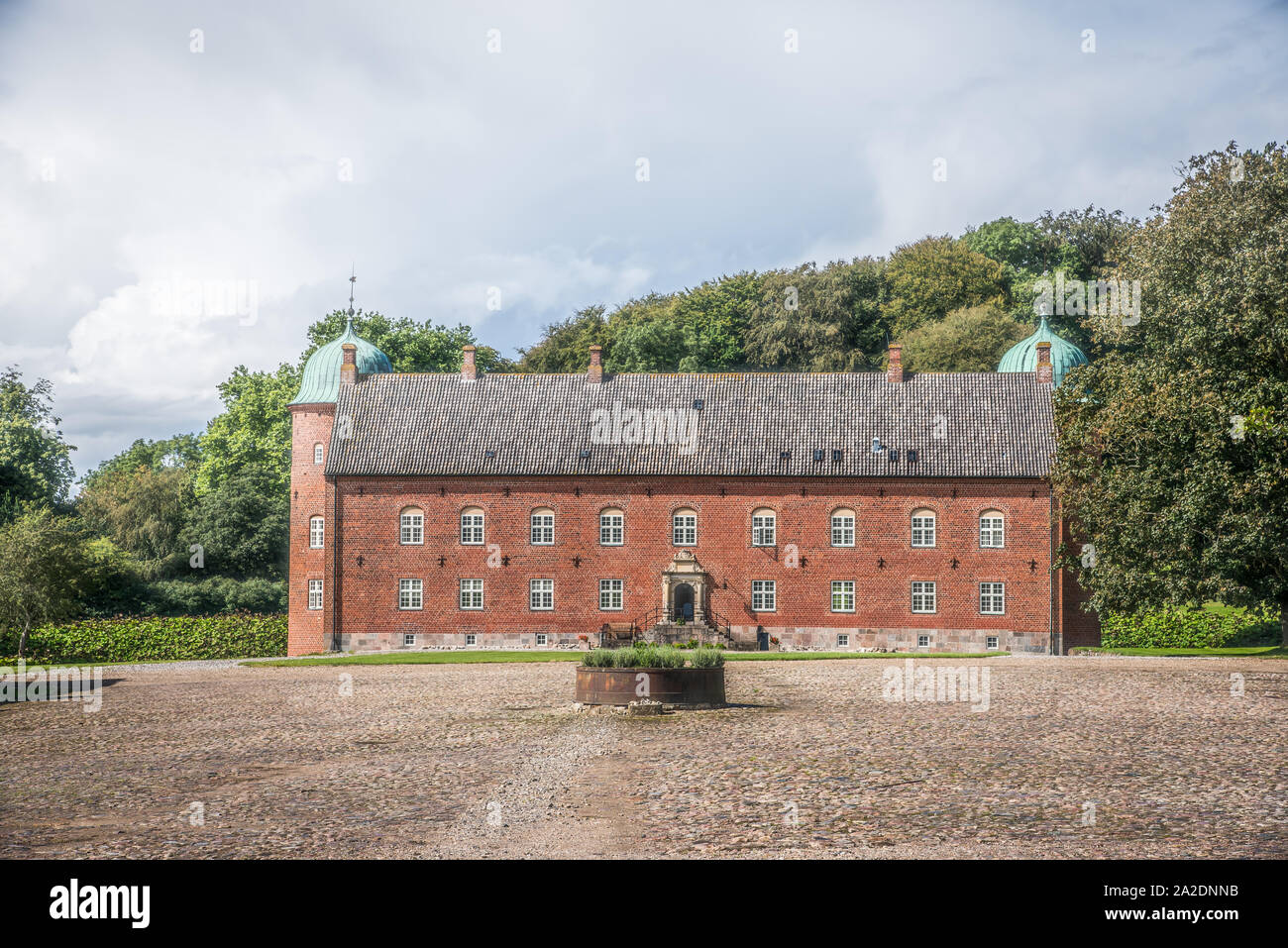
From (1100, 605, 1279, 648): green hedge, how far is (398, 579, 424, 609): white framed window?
73.7 ft

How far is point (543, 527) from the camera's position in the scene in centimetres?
4272

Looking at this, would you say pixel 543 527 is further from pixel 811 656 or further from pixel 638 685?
pixel 638 685

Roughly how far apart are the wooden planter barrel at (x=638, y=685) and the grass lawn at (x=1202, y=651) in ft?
68.0

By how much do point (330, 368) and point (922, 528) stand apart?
2271cm

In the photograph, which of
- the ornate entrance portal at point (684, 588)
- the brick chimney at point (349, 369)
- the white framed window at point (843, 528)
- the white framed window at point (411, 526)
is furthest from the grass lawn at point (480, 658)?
the brick chimney at point (349, 369)

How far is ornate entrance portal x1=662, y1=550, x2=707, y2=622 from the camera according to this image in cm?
4159

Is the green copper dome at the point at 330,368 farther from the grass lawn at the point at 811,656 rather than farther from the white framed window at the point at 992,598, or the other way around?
the white framed window at the point at 992,598

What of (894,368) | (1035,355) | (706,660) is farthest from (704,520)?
(706,660)

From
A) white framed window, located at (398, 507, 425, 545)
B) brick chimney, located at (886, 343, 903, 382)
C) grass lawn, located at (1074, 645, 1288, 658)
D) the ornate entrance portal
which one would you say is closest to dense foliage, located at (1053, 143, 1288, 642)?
grass lawn, located at (1074, 645, 1288, 658)

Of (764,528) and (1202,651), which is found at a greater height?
(764,528)

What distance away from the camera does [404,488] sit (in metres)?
43.0

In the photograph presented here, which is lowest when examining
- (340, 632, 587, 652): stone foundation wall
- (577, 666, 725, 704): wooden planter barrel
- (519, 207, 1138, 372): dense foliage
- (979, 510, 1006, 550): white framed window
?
(340, 632, 587, 652): stone foundation wall

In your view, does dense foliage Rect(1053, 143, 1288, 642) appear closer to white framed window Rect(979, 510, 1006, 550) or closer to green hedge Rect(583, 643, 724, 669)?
white framed window Rect(979, 510, 1006, 550)

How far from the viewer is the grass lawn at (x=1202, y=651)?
33969 millimetres
